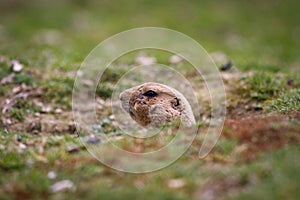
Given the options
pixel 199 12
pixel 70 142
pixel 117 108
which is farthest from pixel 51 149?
pixel 199 12

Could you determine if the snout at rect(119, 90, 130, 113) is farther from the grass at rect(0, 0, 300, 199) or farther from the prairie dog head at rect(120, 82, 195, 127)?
the grass at rect(0, 0, 300, 199)

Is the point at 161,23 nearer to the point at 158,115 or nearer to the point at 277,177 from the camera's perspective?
the point at 158,115

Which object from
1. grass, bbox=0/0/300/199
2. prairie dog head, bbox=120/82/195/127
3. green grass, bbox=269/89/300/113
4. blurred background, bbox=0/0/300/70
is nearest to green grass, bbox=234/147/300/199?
grass, bbox=0/0/300/199

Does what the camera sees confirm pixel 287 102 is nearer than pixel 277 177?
No

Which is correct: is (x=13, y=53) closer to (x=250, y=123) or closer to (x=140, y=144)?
(x=140, y=144)

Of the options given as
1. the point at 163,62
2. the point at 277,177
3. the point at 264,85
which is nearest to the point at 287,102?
the point at 264,85

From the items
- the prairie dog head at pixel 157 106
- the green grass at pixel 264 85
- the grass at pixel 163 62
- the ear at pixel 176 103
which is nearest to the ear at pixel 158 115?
the prairie dog head at pixel 157 106

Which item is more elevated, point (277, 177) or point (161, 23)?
point (161, 23)
